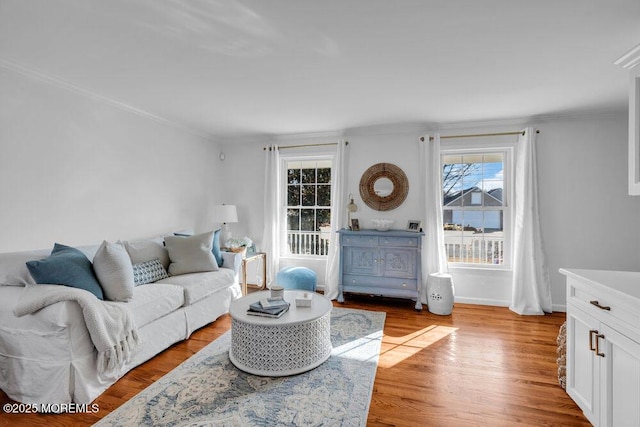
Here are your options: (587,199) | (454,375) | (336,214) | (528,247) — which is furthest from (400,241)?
(587,199)

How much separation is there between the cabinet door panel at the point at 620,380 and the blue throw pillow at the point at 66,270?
3.33m

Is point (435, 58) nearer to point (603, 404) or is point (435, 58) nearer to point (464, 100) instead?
point (464, 100)

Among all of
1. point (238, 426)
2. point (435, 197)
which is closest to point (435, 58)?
point (435, 197)

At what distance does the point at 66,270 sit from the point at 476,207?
4449mm

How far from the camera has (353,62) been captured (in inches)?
94.0

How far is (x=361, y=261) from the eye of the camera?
13.5 ft

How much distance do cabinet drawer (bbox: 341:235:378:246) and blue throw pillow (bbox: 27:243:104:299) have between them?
2707 millimetres

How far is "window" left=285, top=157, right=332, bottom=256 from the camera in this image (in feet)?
15.8

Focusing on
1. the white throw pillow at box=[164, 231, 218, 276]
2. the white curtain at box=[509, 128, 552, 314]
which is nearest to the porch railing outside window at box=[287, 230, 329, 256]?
the white throw pillow at box=[164, 231, 218, 276]

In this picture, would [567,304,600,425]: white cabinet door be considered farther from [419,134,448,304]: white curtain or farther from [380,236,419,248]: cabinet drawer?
[419,134,448,304]: white curtain

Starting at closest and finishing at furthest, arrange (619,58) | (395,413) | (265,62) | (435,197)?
(395,413) → (619,58) → (265,62) → (435,197)

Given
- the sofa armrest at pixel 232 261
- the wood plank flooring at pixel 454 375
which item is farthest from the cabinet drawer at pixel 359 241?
the sofa armrest at pixel 232 261

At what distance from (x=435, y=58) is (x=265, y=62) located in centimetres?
128

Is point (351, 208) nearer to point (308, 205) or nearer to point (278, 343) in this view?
point (308, 205)
